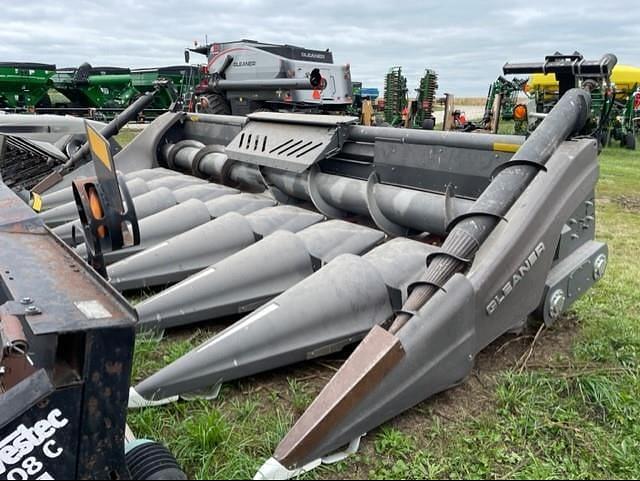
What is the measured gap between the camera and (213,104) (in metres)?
9.59

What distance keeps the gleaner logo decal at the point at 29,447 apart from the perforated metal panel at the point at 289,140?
2579 millimetres

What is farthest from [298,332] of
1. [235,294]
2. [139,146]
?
[139,146]

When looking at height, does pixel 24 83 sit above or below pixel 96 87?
above

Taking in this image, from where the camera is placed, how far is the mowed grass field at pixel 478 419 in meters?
1.87

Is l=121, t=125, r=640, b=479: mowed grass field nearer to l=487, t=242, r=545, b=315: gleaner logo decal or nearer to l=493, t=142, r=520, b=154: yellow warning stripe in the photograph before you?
l=487, t=242, r=545, b=315: gleaner logo decal

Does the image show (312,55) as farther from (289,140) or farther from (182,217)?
(182,217)

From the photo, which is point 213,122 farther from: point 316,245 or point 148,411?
point 148,411

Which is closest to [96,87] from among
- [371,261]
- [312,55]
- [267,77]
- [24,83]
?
[24,83]

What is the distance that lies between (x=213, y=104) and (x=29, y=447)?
8746mm

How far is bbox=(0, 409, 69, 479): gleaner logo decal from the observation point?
1.30 metres

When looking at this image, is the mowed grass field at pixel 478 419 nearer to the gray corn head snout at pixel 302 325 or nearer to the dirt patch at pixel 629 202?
the gray corn head snout at pixel 302 325

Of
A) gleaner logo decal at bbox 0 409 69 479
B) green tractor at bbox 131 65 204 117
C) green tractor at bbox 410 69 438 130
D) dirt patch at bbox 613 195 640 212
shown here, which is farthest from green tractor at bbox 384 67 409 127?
gleaner logo decal at bbox 0 409 69 479

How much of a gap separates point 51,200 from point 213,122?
1.50 meters

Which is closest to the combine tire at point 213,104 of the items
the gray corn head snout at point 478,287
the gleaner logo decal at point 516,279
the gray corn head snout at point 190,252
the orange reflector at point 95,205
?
the gray corn head snout at point 190,252
